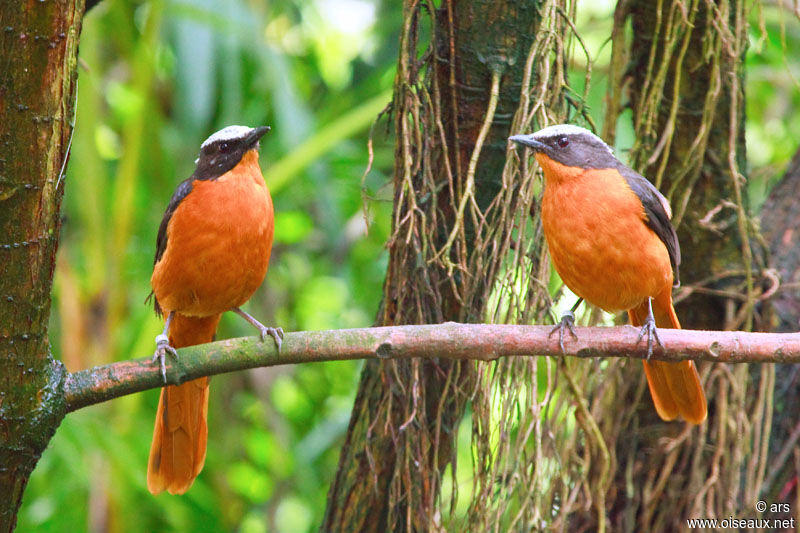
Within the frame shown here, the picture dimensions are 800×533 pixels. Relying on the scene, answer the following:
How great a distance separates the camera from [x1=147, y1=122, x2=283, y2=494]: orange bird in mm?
3145

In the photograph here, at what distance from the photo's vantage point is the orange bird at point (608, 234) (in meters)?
2.98

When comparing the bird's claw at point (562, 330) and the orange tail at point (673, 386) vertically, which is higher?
the bird's claw at point (562, 330)

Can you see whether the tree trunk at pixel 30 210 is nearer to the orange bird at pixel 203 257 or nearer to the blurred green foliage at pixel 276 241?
the orange bird at pixel 203 257

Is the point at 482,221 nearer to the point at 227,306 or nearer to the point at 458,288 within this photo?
the point at 458,288

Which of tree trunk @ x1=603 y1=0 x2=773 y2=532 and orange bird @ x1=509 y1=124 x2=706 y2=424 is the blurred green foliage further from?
tree trunk @ x1=603 y1=0 x2=773 y2=532

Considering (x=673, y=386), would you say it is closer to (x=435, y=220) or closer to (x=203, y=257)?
(x=435, y=220)

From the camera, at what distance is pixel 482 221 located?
2.90m

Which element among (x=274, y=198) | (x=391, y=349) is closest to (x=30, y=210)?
(x=391, y=349)

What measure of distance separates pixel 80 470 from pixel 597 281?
2571 mm

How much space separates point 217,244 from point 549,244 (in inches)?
45.9

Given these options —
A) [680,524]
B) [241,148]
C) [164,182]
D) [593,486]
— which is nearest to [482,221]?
[241,148]

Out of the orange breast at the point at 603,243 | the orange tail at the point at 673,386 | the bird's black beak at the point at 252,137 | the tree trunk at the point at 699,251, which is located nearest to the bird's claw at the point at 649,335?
the orange breast at the point at 603,243

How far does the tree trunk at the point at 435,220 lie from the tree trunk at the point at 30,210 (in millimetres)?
1134

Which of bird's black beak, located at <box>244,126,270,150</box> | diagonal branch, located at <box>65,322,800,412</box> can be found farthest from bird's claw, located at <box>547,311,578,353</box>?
bird's black beak, located at <box>244,126,270,150</box>
